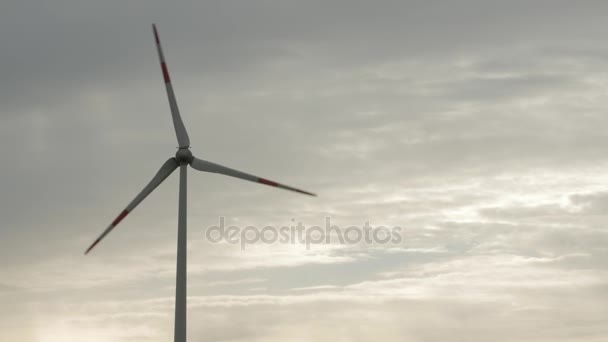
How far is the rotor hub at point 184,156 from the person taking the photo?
111 metres

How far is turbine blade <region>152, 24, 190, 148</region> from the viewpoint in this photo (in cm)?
11250

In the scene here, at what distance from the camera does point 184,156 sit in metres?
111

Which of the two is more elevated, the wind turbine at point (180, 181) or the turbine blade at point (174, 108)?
the turbine blade at point (174, 108)

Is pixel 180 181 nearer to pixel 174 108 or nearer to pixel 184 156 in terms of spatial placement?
pixel 184 156

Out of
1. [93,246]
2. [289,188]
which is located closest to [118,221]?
[93,246]

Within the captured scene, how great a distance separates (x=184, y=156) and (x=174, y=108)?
787 cm

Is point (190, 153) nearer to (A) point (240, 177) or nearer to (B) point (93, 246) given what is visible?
(A) point (240, 177)

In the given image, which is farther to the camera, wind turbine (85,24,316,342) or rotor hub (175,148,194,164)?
rotor hub (175,148,194,164)

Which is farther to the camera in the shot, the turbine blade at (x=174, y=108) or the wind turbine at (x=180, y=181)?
the turbine blade at (x=174, y=108)

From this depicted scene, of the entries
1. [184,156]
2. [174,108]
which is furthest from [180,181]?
[174,108]

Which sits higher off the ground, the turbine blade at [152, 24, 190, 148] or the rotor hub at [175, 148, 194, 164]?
the turbine blade at [152, 24, 190, 148]

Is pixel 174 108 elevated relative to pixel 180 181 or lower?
elevated

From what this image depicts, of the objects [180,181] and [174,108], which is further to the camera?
[174,108]

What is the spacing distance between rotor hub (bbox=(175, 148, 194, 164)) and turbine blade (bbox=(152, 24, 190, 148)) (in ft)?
3.20
